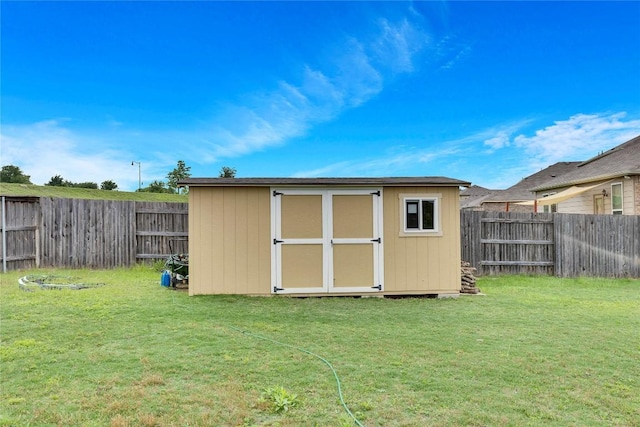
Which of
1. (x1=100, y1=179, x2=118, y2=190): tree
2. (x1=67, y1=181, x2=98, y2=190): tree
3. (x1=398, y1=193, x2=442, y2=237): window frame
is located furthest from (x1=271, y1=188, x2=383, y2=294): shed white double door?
(x1=100, y1=179, x2=118, y2=190): tree

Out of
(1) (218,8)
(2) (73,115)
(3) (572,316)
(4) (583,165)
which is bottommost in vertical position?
(3) (572,316)

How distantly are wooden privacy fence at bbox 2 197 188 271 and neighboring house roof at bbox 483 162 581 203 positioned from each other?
17.7m

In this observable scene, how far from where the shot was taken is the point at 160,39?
463 inches

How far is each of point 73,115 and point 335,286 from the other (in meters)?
16.3

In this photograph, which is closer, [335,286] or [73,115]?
[335,286]

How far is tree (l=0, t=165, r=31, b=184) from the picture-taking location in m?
31.0

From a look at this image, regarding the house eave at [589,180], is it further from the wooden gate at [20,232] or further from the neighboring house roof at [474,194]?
the wooden gate at [20,232]

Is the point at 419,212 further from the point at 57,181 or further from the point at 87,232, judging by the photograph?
the point at 57,181

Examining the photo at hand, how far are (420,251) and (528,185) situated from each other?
692 inches

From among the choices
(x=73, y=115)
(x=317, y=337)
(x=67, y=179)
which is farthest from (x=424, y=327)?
(x=67, y=179)

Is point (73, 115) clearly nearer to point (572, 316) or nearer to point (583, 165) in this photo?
point (572, 316)

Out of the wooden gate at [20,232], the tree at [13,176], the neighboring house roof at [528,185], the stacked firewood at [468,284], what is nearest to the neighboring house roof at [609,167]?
the neighboring house roof at [528,185]

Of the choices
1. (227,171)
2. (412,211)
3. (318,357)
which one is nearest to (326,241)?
(412,211)

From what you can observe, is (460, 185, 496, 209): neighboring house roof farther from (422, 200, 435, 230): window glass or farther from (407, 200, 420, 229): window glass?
(407, 200, 420, 229): window glass
